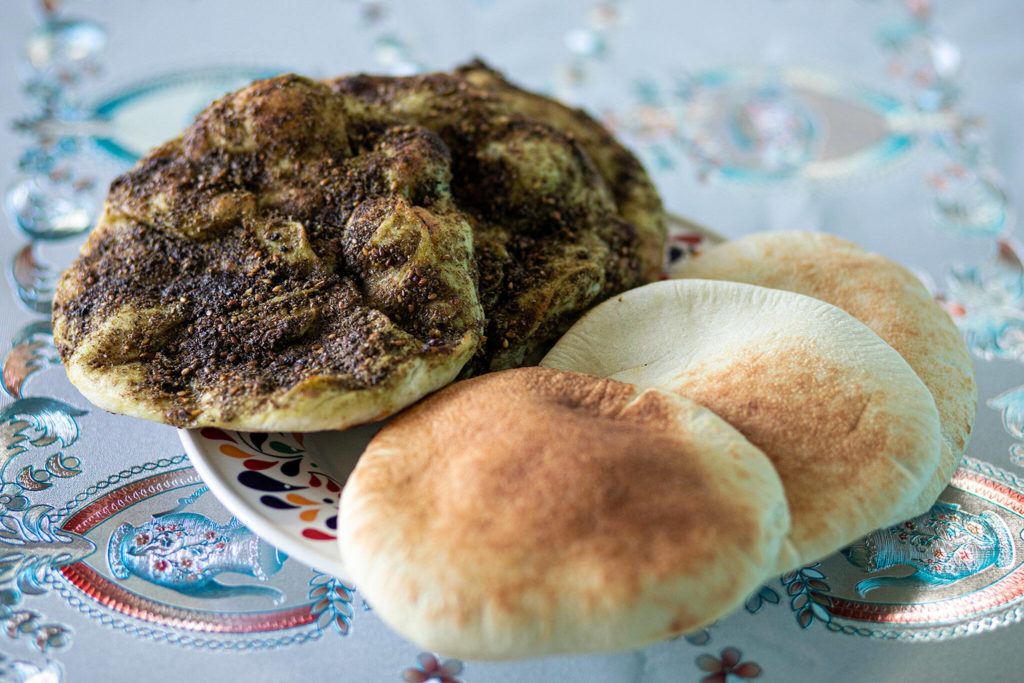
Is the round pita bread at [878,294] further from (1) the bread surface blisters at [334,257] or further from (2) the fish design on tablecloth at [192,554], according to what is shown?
(2) the fish design on tablecloth at [192,554]

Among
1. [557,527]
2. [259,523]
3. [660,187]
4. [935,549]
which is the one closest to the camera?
[557,527]

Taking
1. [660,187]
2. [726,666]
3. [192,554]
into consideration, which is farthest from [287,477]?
[660,187]

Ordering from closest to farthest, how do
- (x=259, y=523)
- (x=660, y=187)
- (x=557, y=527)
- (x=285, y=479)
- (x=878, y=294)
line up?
(x=557, y=527), (x=259, y=523), (x=285, y=479), (x=878, y=294), (x=660, y=187)

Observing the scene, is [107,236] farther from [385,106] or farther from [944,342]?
[944,342]

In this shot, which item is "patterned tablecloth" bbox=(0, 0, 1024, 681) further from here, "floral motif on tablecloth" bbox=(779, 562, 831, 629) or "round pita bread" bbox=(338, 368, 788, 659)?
"round pita bread" bbox=(338, 368, 788, 659)

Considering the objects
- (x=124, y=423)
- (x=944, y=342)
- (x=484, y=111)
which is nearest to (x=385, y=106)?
(x=484, y=111)

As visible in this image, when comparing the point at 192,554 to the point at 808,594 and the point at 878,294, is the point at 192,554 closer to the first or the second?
the point at 808,594

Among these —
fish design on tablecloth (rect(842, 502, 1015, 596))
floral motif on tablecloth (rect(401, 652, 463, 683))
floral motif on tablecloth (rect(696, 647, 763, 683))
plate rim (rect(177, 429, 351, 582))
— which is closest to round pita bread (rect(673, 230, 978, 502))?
fish design on tablecloth (rect(842, 502, 1015, 596))
